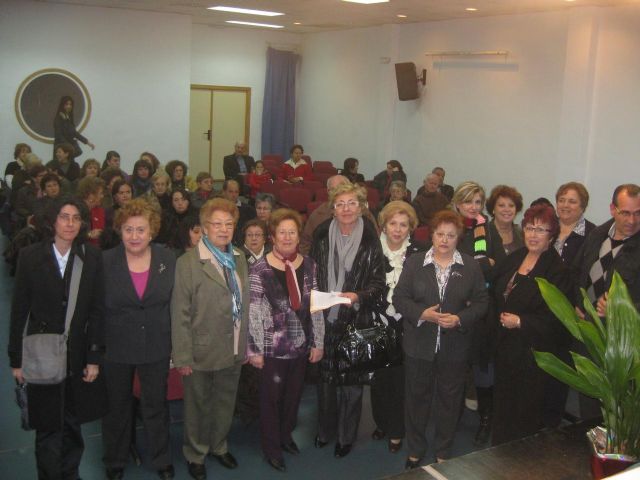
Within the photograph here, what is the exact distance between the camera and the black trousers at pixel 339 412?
4.45 meters

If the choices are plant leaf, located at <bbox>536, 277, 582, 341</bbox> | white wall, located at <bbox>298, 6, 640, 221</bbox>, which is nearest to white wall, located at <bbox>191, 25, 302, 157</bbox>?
white wall, located at <bbox>298, 6, 640, 221</bbox>

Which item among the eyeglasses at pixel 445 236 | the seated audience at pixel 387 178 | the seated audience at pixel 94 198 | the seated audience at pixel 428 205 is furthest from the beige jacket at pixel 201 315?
the seated audience at pixel 387 178

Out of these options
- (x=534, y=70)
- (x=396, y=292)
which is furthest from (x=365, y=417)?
(x=534, y=70)

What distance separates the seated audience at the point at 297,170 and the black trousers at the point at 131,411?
343 inches

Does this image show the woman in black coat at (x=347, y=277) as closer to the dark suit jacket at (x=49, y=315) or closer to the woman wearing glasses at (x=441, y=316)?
the woman wearing glasses at (x=441, y=316)

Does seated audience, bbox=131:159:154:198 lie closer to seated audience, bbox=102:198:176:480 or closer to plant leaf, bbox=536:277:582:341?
seated audience, bbox=102:198:176:480

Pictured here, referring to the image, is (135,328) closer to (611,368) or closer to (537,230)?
(537,230)

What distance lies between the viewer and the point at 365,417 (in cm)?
509

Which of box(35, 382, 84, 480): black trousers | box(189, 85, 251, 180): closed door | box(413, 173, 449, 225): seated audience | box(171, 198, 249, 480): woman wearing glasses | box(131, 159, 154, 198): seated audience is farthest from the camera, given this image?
box(189, 85, 251, 180): closed door

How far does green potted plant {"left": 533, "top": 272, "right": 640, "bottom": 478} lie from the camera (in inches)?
80.0

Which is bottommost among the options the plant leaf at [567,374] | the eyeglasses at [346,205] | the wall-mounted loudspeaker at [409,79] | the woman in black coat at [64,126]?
the plant leaf at [567,374]

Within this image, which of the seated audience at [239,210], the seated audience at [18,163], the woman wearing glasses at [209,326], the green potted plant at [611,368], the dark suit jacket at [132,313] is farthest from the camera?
the seated audience at [18,163]

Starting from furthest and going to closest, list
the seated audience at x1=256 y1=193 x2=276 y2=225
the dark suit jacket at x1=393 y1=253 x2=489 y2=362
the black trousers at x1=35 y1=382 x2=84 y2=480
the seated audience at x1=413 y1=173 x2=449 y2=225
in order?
the seated audience at x1=413 y1=173 x2=449 y2=225 < the seated audience at x1=256 y1=193 x2=276 y2=225 < the dark suit jacket at x1=393 y1=253 x2=489 y2=362 < the black trousers at x1=35 y1=382 x2=84 y2=480

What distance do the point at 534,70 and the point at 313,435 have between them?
7838 millimetres
